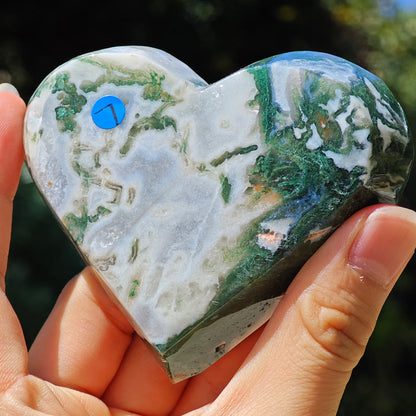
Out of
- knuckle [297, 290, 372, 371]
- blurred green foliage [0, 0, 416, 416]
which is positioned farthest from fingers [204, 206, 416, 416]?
blurred green foliage [0, 0, 416, 416]

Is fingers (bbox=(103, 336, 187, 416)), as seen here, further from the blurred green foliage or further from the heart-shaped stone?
the blurred green foliage

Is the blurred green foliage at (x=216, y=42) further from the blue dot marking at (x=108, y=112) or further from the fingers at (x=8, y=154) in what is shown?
the blue dot marking at (x=108, y=112)

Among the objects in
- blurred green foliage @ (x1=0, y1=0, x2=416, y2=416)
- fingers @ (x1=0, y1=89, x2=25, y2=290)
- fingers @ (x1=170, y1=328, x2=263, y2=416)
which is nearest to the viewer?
fingers @ (x1=0, y1=89, x2=25, y2=290)

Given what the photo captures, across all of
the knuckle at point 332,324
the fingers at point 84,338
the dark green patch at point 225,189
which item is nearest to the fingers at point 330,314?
the knuckle at point 332,324

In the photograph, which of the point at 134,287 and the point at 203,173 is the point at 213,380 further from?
the point at 203,173

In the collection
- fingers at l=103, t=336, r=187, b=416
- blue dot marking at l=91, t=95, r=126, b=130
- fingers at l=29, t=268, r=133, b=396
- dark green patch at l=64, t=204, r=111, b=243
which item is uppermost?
blue dot marking at l=91, t=95, r=126, b=130

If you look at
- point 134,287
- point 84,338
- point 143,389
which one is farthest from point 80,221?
point 143,389

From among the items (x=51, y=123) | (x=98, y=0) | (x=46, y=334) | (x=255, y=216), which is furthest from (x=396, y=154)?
(x=98, y=0)
